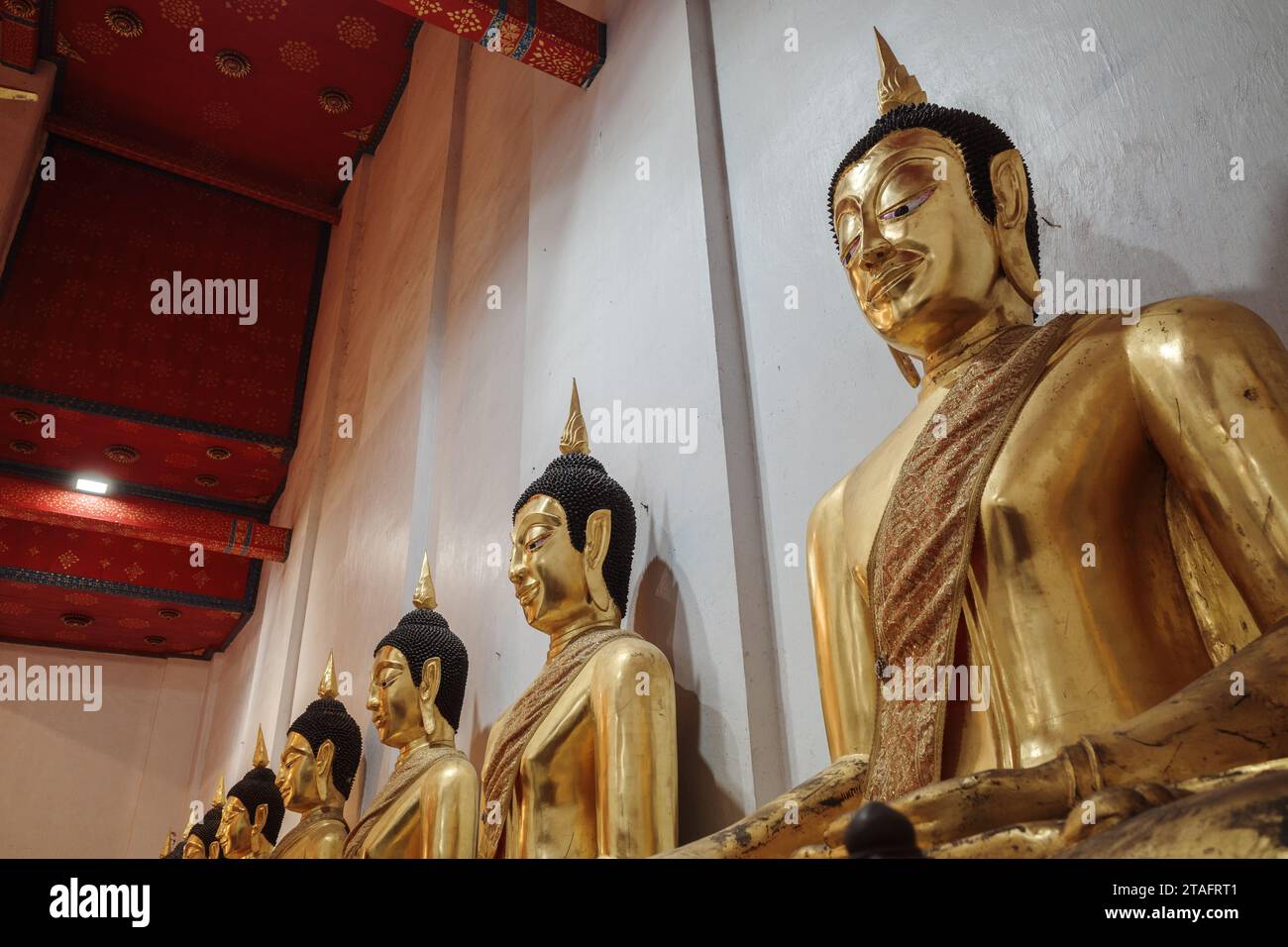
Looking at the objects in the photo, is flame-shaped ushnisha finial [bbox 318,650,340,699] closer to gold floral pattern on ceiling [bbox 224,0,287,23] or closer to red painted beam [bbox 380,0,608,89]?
red painted beam [bbox 380,0,608,89]

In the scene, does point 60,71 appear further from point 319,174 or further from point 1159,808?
point 1159,808

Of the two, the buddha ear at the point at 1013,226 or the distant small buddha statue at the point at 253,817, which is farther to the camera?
the distant small buddha statue at the point at 253,817

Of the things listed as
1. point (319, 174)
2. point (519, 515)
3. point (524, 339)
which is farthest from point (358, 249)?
point (519, 515)

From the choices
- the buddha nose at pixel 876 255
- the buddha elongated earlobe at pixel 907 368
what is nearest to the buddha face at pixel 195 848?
the buddha elongated earlobe at pixel 907 368

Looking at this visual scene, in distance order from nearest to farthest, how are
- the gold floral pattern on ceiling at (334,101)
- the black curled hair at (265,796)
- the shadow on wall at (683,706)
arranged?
the shadow on wall at (683,706), the black curled hair at (265,796), the gold floral pattern on ceiling at (334,101)

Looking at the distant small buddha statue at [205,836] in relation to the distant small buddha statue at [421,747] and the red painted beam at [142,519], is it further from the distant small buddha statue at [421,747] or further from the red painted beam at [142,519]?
the distant small buddha statue at [421,747]

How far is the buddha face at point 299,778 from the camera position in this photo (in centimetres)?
312

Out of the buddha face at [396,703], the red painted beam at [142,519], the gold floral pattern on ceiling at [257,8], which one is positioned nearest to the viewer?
the buddha face at [396,703]

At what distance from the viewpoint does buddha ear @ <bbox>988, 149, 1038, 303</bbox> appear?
4.48 ft

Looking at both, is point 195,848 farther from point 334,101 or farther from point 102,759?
point 102,759

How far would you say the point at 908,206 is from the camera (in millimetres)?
1358

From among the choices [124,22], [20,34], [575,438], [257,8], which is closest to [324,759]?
[575,438]

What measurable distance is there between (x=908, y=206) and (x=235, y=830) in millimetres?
3268

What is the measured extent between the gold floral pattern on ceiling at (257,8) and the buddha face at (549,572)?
464 cm
